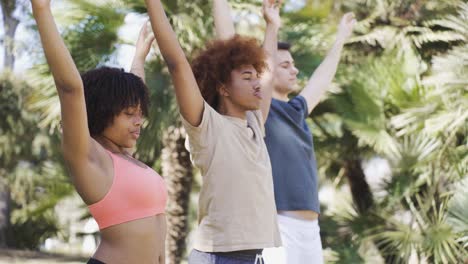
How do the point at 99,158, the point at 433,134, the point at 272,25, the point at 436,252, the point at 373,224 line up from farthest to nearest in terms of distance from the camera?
the point at 373,224 → the point at 433,134 → the point at 436,252 → the point at 272,25 → the point at 99,158

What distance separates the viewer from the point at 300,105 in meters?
3.80

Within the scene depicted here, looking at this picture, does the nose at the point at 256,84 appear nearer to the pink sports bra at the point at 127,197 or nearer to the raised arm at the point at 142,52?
the raised arm at the point at 142,52

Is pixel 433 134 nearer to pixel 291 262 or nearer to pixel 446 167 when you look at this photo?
pixel 446 167

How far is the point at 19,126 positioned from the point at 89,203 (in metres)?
11.8

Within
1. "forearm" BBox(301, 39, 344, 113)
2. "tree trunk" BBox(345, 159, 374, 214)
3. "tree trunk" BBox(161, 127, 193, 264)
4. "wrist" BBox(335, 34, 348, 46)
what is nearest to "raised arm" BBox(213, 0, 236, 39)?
"forearm" BBox(301, 39, 344, 113)

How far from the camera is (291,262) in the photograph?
3463 millimetres

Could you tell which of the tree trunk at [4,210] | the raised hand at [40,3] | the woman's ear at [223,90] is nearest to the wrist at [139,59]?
the woman's ear at [223,90]

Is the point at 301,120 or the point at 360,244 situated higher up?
the point at 301,120

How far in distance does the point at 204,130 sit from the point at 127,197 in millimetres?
435

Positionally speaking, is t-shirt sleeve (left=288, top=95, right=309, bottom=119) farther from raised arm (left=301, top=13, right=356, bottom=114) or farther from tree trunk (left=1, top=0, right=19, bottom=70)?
tree trunk (left=1, top=0, right=19, bottom=70)

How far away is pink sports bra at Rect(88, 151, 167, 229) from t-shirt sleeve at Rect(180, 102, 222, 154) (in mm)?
283

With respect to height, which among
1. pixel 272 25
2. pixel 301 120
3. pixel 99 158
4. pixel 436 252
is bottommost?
pixel 436 252

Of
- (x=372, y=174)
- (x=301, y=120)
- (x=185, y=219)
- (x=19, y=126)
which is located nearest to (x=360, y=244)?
(x=185, y=219)

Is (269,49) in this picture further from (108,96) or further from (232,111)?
(108,96)
